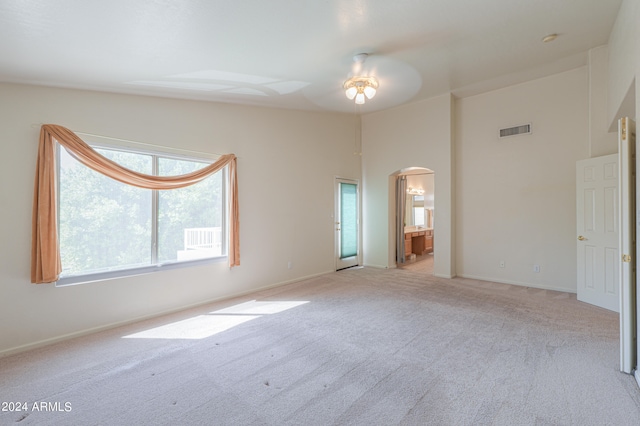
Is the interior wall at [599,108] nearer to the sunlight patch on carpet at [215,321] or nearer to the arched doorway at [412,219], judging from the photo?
the arched doorway at [412,219]

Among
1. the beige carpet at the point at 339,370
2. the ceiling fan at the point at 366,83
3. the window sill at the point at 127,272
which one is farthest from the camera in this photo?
the ceiling fan at the point at 366,83

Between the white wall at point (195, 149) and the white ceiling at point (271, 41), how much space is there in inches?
10.4

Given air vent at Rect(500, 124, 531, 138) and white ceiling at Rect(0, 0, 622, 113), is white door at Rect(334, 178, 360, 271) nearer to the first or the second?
white ceiling at Rect(0, 0, 622, 113)

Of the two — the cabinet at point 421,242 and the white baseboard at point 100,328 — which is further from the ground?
the cabinet at point 421,242

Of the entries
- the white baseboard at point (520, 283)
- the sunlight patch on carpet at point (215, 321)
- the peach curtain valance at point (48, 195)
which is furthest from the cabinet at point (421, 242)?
the peach curtain valance at point (48, 195)

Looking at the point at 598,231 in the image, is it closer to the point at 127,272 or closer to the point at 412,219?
the point at 412,219

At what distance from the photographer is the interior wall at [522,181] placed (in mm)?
4656

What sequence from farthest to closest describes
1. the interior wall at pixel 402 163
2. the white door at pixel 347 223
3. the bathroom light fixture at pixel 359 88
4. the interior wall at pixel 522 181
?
the white door at pixel 347 223
the interior wall at pixel 402 163
the interior wall at pixel 522 181
the bathroom light fixture at pixel 359 88

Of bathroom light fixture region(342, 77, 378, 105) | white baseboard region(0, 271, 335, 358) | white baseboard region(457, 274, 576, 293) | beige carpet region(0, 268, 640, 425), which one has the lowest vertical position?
beige carpet region(0, 268, 640, 425)

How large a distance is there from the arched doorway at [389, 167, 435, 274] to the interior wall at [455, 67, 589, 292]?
85 cm

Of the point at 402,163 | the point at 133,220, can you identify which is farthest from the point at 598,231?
the point at 133,220

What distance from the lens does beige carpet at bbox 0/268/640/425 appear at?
6.34 feet

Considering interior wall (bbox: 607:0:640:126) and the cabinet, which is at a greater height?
interior wall (bbox: 607:0:640:126)

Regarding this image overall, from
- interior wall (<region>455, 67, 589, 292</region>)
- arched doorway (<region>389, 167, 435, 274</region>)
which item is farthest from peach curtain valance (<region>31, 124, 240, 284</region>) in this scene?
interior wall (<region>455, 67, 589, 292</region>)
